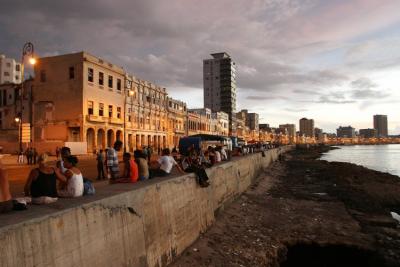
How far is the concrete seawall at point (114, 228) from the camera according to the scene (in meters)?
5.72

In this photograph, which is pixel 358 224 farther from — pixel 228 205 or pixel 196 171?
pixel 196 171

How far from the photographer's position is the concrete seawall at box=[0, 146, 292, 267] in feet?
18.8

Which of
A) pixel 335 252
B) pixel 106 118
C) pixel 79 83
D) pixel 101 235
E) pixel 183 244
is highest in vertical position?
pixel 79 83

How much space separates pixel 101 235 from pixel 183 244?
5169 millimetres

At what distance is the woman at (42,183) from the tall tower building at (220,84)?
152m

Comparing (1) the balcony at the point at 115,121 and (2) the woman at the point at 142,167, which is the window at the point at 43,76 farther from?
(2) the woman at the point at 142,167

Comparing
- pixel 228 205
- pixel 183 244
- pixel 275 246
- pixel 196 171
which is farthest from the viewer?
pixel 228 205

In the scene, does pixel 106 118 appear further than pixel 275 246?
Yes

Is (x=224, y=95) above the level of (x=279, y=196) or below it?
above

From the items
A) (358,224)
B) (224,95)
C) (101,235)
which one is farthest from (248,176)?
(224,95)

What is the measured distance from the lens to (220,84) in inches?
6481

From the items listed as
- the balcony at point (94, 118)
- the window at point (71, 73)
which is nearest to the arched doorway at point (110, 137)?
the balcony at point (94, 118)

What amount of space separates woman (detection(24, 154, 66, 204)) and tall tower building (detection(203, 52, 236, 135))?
5985 inches

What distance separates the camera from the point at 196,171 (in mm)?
14898
